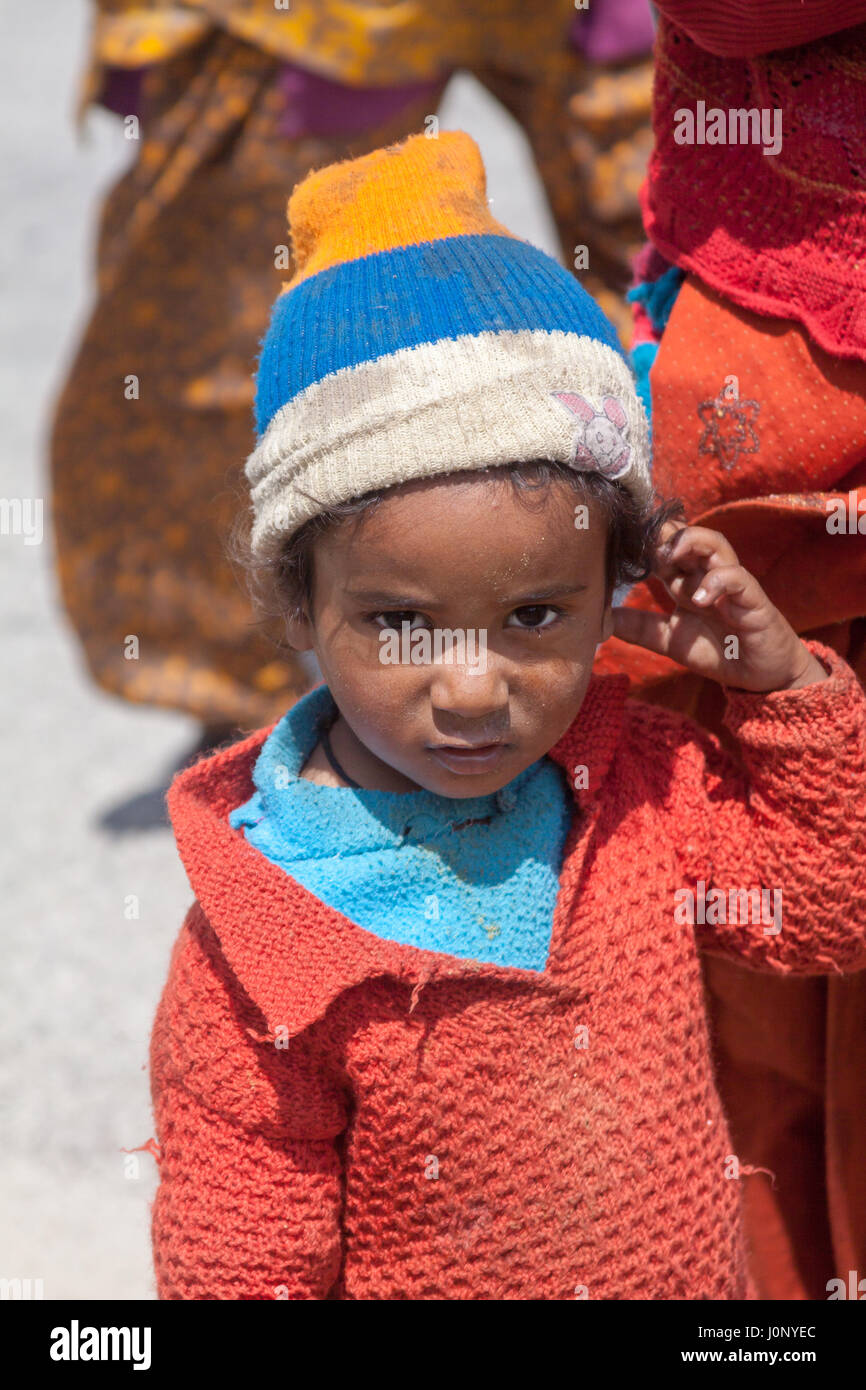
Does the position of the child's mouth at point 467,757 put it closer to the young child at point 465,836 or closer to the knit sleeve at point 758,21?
the young child at point 465,836

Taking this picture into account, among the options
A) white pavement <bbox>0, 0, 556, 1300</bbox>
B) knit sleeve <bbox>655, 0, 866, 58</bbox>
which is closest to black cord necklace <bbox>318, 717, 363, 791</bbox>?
knit sleeve <bbox>655, 0, 866, 58</bbox>

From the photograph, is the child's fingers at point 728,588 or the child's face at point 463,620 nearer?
the child's face at point 463,620

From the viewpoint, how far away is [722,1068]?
202 centimetres

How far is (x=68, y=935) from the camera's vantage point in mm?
3723

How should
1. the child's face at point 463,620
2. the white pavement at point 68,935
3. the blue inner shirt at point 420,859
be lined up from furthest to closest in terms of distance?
the white pavement at point 68,935, the blue inner shirt at point 420,859, the child's face at point 463,620

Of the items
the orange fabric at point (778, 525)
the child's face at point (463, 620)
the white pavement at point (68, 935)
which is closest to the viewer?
the child's face at point (463, 620)

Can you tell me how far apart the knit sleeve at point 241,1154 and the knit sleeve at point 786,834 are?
16.5 inches

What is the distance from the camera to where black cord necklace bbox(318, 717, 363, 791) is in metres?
1.58

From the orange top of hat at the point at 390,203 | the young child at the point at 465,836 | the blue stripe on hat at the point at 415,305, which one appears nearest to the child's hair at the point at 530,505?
the young child at the point at 465,836

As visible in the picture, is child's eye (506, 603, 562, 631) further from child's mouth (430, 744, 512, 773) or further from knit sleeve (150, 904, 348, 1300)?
knit sleeve (150, 904, 348, 1300)

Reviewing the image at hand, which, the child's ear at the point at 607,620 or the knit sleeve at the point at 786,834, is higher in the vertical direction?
the child's ear at the point at 607,620

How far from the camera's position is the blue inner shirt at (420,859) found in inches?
59.4

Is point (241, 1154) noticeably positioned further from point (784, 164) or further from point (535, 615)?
point (784, 164)
